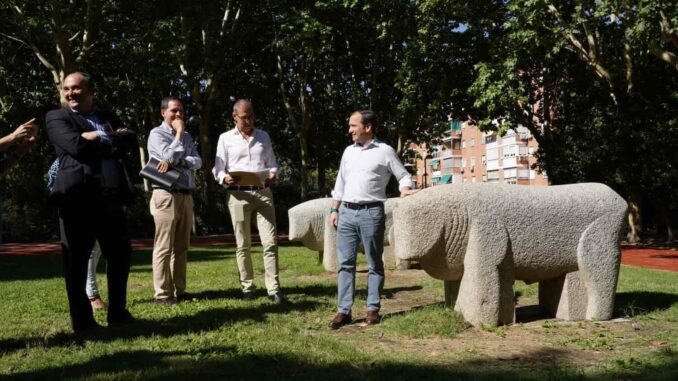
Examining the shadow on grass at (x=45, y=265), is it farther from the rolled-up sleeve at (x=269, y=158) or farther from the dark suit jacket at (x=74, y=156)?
the dark suit jacket at (x=74, y=156)

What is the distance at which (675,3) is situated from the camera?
34.3 ft

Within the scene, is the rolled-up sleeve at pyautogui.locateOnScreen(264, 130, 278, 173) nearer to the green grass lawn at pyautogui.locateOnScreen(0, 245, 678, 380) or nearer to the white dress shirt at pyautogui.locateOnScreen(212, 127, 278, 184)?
the white dress shirt at pyautogui.locateOnScreen(212, 127, 278, 184)

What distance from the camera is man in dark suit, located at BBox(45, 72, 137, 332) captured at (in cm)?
498

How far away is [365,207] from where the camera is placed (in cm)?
567

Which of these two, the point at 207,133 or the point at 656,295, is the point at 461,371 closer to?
the point at 656,295

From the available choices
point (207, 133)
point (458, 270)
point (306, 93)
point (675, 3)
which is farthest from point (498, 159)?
point (458, 270)

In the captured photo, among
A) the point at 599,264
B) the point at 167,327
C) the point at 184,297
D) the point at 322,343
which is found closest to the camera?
the point at 322,343

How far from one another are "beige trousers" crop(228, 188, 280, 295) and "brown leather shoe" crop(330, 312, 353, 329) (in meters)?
1.32

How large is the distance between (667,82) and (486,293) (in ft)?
50.0

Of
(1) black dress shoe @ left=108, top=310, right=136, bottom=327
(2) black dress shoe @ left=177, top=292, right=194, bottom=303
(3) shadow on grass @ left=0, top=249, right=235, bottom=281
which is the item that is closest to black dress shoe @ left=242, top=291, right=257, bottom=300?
(2) black dress shoe @ left=177, top=292, right=194, bottom=303

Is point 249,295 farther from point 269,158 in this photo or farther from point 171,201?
point 269,158

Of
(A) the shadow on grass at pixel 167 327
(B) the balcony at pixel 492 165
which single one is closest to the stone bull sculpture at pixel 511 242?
(A) the shadow on grass at pixel 167 327

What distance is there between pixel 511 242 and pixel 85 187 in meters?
3.59

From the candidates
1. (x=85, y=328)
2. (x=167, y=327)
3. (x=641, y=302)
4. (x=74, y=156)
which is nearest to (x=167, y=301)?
(x=167, y=327)
